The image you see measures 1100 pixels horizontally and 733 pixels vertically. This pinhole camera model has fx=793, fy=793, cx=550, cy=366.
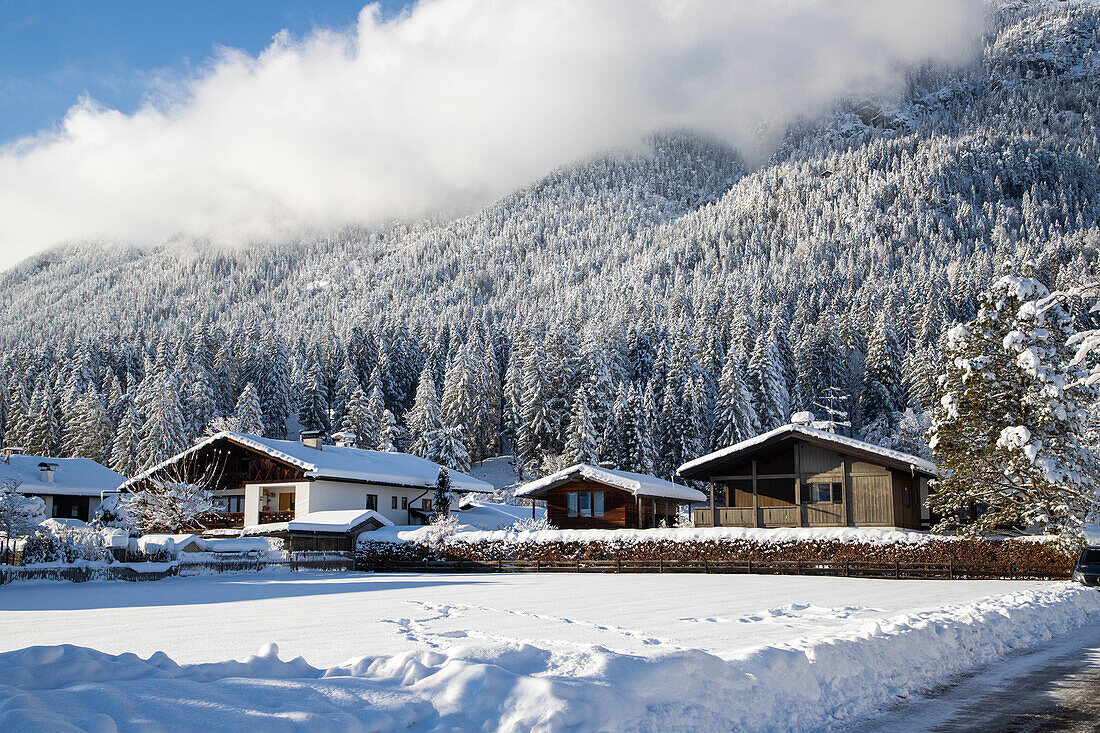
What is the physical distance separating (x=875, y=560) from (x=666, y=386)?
47251 mm

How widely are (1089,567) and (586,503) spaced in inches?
1126

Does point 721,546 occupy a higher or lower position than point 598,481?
lower

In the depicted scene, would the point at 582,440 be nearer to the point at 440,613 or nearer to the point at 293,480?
the point at 293,480

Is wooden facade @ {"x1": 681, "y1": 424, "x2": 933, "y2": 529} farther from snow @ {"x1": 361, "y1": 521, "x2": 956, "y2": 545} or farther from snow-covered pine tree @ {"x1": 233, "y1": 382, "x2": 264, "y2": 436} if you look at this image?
snow-covered pine tree @ {"x1": 233, "y1": 382, "x2": 264, "y2": 436}

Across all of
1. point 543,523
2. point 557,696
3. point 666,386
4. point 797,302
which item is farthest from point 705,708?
point 797,302

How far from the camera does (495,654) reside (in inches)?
333

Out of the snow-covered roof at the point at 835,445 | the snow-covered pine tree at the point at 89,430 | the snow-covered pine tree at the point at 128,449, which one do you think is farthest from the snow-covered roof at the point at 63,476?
the snow-covered roof at the point at 835,445

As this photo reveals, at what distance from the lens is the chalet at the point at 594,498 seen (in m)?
48.2

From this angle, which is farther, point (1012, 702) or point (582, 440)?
point (582, 440)

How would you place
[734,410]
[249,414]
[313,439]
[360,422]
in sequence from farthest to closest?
[360,422], [249,414], [734,410], [313,439]

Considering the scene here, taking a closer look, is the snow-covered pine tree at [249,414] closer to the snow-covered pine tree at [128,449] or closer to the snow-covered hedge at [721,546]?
the snow-covered pine tree at [128,449]

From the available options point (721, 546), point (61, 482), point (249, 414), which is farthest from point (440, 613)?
point (249, 414)

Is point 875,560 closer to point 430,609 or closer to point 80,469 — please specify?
point 430,609

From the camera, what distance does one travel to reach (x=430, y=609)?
19.9m
